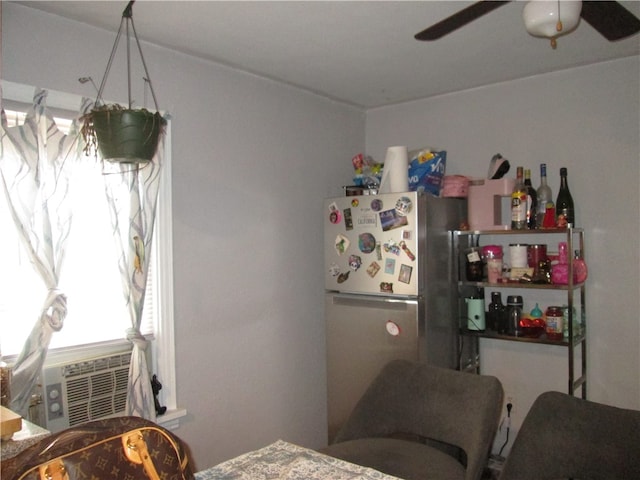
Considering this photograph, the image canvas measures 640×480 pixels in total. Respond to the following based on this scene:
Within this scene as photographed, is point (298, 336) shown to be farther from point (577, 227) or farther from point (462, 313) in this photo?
point (577, 227)

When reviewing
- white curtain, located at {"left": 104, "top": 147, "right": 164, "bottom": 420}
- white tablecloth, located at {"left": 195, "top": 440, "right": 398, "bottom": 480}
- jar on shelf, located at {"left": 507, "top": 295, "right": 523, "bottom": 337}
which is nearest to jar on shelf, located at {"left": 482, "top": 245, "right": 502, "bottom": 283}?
jar on shelf, located at {"left": 507, "top": 295, "right": 523, "bottom": 337}

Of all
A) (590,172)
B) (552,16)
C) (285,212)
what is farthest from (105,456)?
(590,172)

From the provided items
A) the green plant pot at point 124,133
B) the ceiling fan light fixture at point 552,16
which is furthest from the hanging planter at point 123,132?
the ceiling fan light fixture at point 552,16

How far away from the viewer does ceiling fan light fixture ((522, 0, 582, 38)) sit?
1.35m

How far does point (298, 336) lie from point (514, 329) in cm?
127

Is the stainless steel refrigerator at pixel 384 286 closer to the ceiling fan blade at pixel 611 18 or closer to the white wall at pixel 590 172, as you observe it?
the white wall at pixel 590 172

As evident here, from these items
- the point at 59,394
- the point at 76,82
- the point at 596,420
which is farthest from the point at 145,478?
the point at 76,82

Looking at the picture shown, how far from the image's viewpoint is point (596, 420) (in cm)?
165

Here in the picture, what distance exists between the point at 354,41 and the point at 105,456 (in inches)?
79.8

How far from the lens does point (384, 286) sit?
276 centimetres

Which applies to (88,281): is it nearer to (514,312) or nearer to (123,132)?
(123,132)

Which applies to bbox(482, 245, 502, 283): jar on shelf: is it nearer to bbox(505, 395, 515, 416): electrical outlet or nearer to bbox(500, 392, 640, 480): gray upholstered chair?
bbox(505, 395, 515, 416): electrical outlet

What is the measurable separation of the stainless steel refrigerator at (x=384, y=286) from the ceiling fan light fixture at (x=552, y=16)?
127cm

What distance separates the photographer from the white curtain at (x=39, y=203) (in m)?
1.90
